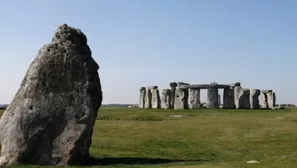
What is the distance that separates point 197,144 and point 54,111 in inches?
520

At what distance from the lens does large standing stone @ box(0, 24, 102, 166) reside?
23219mm

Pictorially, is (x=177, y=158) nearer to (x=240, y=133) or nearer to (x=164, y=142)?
(x=164, y=142)

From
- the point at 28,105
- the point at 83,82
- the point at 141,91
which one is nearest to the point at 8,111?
the point at 28,105

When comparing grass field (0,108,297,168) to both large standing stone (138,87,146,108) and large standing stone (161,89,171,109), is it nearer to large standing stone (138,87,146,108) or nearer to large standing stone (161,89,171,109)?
large standing stone (161,89,171,109)

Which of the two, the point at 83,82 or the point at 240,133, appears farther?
the point at 240,133

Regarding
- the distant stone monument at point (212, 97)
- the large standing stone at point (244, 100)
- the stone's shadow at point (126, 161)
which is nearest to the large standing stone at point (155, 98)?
the distant stone monument at point (212, 97)

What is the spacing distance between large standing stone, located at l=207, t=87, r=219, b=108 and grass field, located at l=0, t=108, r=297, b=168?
2849 centimetres

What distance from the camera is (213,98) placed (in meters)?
77.6

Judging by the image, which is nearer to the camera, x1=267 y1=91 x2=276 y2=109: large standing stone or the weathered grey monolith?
the weathered grey monolith

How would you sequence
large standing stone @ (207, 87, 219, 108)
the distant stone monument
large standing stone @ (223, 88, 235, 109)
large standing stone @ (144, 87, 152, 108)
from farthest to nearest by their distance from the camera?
1. large standing stone @ (144, 87, 152, 108)
2. large standing stone @ (223, 88, 235, 109)
3. large standing stone @ (207, 87, 219, 108)
4. the distant stone monument

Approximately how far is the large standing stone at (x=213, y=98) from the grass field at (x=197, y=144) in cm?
2849

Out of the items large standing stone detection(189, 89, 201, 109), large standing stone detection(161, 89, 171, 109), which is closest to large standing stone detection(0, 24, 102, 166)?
large standing stone detection(189, 89, 201, 109)

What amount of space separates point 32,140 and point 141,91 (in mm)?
63043

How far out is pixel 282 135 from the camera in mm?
36844
